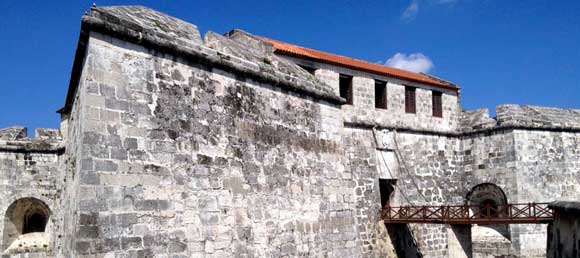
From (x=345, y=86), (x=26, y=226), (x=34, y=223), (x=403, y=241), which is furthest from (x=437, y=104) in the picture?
(x=26, y=226)

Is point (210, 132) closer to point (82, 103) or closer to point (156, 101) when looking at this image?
point (156, 101)

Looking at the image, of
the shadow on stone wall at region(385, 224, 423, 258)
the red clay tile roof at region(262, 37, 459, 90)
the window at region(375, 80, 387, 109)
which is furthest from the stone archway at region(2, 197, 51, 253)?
the window at region(375, 80, 387, 109)

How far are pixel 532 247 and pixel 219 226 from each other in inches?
548

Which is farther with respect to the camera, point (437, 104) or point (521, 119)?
point (437, 104)

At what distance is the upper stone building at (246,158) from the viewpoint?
760cm

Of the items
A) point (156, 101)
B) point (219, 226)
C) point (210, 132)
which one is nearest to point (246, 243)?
point (219, 226)

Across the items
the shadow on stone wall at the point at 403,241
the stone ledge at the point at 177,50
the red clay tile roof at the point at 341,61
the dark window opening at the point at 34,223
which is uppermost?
the red clay tile roof at the point at 341,61

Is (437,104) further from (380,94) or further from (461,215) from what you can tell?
(461,215)

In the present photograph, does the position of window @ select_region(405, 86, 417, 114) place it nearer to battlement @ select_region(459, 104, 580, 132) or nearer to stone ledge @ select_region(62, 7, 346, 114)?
battlement @ select_region(459, 104, 580, 132)

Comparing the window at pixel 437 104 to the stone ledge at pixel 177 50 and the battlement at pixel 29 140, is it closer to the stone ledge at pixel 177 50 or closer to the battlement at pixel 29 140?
the stone ledge at pixel 177 50

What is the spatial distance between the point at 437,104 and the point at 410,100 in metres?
1.48

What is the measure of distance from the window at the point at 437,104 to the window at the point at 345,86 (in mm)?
4015

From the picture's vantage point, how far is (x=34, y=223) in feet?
55.0

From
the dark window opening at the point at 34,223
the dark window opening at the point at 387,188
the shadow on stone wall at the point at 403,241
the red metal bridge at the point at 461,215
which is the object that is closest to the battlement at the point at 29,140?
the dark window opening at the point at 34,223
